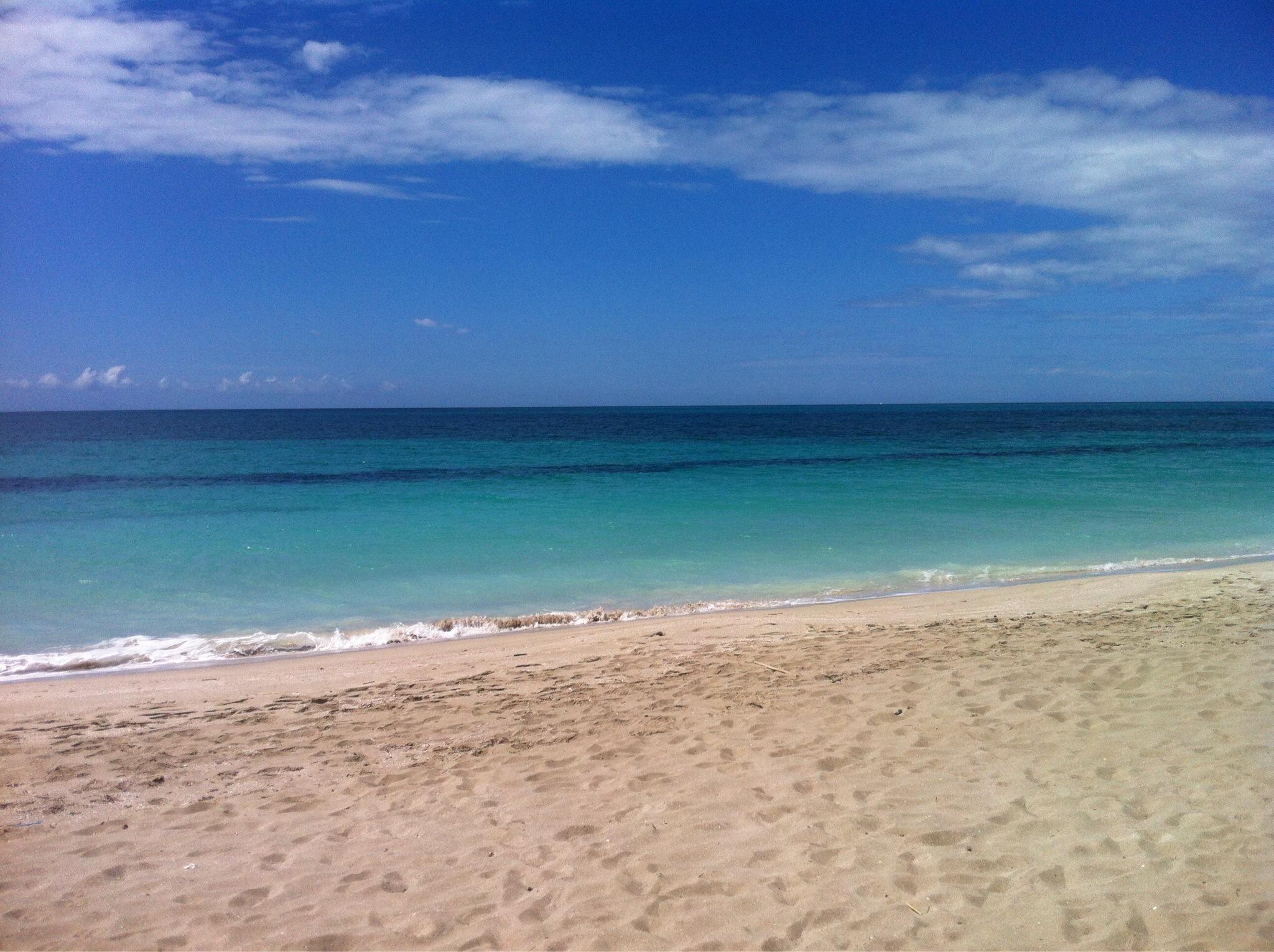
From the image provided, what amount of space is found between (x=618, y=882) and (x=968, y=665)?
3.84 meters

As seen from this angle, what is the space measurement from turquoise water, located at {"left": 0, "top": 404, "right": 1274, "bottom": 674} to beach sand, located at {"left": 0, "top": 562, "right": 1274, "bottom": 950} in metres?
3.46

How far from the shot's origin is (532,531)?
16016mm

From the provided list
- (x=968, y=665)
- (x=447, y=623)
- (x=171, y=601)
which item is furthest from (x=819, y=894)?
(x=171, y=601)

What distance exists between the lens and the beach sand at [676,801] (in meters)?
3.26

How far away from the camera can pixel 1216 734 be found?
4.63 metres

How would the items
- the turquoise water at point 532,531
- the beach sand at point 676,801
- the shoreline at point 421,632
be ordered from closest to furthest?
1. the beach sand at point 676,801
2. the shoreline at point 421,632
3. the turquoise water at point 532,531

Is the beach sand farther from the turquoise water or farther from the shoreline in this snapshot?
the turquoise water

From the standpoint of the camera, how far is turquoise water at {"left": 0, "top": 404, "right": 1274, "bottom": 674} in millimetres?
10586

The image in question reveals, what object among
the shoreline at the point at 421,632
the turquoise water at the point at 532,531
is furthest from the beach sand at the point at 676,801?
the turquoise water at the point at 532,531

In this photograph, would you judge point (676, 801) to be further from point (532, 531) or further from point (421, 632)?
point (532, 531)

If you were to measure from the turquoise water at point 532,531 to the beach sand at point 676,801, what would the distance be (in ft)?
11.3

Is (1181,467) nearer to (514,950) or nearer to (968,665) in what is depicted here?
(968,665)

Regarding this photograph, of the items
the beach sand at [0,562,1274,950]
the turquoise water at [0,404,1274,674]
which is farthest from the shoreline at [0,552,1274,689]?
the beach sand at [0,562,1274,950]

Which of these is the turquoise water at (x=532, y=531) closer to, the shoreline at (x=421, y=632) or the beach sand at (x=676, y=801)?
the shoreline at (x=421, y=632)
